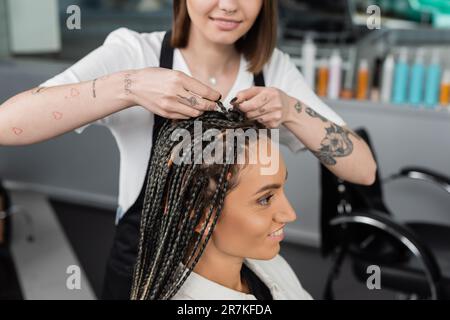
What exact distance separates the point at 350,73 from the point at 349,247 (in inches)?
42.3

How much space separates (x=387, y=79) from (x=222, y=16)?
1.82m

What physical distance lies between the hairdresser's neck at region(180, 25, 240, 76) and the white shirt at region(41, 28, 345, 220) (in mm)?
20

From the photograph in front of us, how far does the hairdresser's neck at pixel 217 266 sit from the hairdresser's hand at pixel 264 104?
258 mm

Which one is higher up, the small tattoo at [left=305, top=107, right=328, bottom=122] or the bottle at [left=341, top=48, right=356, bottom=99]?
the small tattoo at [left=305, top=107, right=328, bottom=122]

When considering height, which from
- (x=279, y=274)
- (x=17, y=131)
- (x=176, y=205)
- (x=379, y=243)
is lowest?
(x=379, y=243)

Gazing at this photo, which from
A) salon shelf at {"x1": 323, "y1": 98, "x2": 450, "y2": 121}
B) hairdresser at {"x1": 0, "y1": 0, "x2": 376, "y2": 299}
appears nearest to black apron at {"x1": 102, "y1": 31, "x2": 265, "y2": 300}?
hairdresser at {"x1": 0, "y1": 0, "x2": 376, "y2": 299}

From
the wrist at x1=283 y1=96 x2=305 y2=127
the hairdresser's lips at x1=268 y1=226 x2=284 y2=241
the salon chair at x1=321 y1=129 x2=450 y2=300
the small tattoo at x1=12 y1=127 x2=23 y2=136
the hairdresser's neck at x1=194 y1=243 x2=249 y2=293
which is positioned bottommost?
the salon chair at x1=321 y1=129 x2=450 y2=300

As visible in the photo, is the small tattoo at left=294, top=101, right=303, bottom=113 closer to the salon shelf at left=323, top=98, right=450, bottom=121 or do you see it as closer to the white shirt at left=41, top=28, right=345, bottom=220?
the white shirt at left=41, top=28, right=345, bottom=220

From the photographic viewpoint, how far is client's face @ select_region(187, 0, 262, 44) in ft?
2.85

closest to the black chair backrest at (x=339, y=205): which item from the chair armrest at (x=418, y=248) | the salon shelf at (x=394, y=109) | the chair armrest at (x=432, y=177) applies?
the chair armrest at (x=418, y=248)

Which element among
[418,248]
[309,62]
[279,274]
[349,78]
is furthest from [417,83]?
[279,274]

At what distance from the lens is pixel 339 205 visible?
1.84 m

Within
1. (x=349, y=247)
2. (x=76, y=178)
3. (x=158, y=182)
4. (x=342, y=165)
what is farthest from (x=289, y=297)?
(x=76, y=178)

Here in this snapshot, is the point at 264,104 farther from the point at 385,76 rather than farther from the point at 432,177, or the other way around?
the point at 385,76
